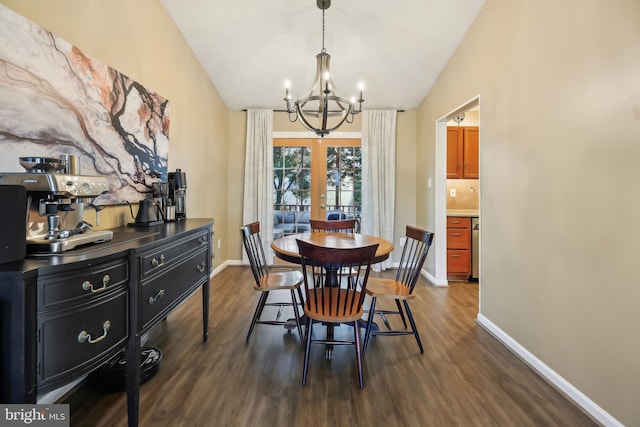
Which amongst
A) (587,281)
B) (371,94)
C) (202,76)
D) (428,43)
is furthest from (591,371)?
(202,76)

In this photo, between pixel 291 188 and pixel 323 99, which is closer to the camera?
pixel 323 99

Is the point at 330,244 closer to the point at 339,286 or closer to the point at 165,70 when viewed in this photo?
the point at 339,286

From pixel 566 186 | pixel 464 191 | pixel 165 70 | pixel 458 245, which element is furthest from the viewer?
pixel 464 191

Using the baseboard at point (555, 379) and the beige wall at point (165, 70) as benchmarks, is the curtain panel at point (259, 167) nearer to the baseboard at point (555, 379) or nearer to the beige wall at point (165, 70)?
the beige wall at point (165, 70)

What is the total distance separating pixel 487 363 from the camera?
2018mm

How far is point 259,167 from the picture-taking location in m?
4.46

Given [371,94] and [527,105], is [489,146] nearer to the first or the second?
[527,105]

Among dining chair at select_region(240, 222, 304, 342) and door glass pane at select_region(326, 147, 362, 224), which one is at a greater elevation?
door glass pane at select_region(326, 147, 362, 224)

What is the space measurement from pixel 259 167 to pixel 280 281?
99.4 inches

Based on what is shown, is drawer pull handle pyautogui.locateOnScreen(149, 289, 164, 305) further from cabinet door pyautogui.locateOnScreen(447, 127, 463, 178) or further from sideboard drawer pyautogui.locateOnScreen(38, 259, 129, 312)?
cabinet door pyautogui.locateOnScreen(447, 127, 463, 178)

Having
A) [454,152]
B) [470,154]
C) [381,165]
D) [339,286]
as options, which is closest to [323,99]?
[339,286]

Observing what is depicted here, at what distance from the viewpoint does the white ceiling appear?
2.80 metres

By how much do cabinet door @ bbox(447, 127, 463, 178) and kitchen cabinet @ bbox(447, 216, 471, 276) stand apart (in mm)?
717

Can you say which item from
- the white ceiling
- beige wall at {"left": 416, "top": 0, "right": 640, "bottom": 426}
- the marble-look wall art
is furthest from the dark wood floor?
the white ceiling
